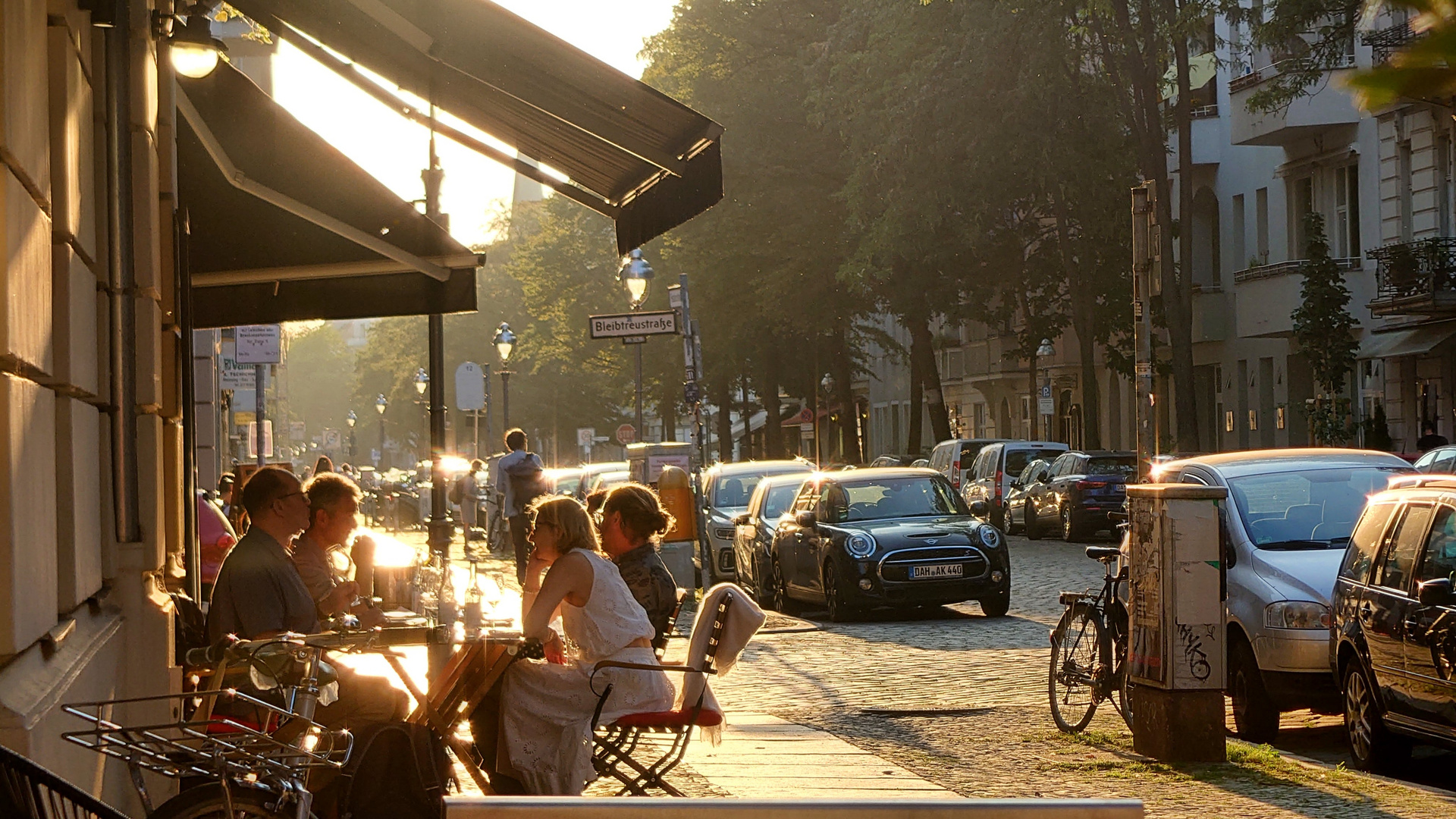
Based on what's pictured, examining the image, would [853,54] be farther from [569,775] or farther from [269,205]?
[569,775]

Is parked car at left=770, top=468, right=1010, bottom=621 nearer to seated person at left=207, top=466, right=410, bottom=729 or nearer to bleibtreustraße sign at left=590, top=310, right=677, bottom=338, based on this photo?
bleibtreustraße sign at left=590, top=310, right=677, bottom=338

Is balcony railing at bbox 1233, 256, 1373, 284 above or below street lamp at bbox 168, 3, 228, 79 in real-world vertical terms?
above

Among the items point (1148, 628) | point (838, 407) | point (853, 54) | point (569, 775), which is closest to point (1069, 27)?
point (853, 54)

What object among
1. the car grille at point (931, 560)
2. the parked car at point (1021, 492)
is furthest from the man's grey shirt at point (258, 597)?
the parked car at point (1021, 492)

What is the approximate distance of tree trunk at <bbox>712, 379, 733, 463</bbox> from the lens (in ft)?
205

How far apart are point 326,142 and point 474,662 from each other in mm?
3364

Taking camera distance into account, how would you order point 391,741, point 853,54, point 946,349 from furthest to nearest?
point 946,349 → point 853,54 → point 391,741

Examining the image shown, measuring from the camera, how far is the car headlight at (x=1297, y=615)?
1161 centimetres

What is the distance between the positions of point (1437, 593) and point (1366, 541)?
46.6 inches

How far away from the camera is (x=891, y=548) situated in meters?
20.5

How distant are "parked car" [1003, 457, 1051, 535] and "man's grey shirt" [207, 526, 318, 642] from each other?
32.4 meters

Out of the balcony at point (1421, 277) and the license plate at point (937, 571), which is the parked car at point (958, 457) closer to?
the balcony at point (1421, 277)

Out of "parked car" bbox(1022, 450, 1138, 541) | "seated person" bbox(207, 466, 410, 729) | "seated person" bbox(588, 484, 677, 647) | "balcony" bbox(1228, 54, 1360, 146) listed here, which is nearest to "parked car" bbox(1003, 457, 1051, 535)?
"parked car" bbox(1022, 450, 1138, 541)

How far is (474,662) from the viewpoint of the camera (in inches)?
304
